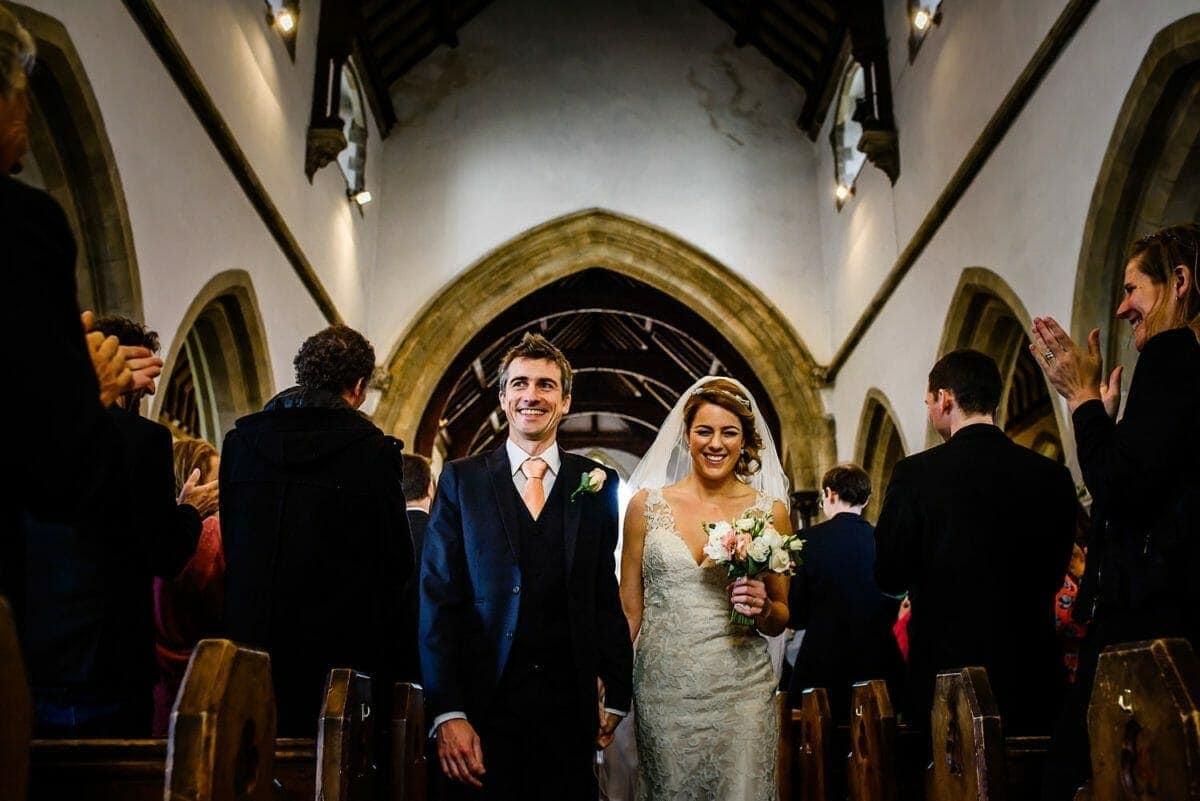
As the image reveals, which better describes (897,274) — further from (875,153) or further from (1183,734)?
(1183,734)

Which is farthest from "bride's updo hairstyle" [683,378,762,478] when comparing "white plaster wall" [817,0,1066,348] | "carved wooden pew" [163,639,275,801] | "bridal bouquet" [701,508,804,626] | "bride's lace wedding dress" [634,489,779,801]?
"white plaster wall" [817,0,1066,348]

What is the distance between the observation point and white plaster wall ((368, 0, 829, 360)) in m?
10.5

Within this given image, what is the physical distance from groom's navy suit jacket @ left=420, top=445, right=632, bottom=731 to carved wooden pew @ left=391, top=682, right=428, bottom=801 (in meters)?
0.08

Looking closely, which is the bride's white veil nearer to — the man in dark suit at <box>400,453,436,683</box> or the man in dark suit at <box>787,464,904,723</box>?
the man in dark suit at <box>787,464,904,723</box>

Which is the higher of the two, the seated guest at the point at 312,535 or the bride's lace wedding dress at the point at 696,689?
the seated guest at the point at 312,535

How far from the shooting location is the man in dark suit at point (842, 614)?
147 inches

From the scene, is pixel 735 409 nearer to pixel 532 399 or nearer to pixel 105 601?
pixel 532 399

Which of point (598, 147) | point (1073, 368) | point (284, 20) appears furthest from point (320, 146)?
point (1073, 368)

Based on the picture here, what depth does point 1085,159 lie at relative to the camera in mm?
5133

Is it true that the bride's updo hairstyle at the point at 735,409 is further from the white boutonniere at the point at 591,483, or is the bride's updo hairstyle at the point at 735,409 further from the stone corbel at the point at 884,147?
the stone corbel at the point at 884,147

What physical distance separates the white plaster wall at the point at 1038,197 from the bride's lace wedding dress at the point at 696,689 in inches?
126

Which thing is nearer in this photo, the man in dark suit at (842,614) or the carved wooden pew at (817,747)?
the carved wooden pew at (817,747)

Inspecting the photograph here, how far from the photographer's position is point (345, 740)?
1543mm

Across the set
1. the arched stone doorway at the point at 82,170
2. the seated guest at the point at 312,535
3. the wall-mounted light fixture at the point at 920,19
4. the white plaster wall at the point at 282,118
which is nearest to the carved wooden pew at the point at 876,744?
the seated guest at the point at 312,535
